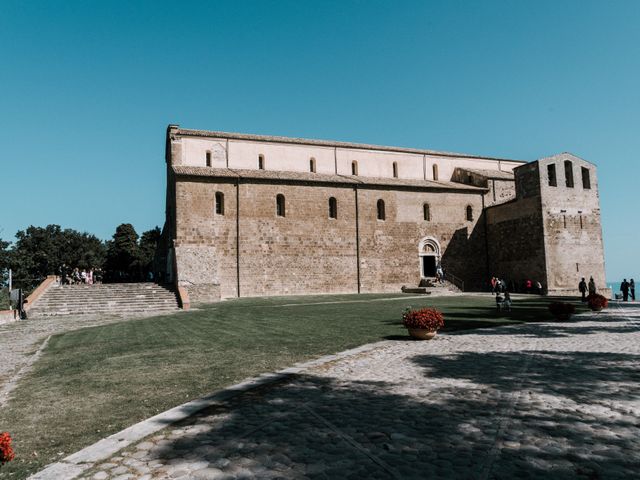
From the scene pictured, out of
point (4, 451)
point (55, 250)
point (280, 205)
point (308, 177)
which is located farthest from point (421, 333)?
point (55, 250)

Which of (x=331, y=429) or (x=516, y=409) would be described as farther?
(x=516, y=409)

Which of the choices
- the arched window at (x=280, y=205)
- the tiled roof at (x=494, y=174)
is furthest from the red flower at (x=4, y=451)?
the tiled roof at (x=494, y=174)

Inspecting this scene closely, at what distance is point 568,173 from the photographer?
34594 mm

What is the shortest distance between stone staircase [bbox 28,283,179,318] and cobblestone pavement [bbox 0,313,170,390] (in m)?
1.52

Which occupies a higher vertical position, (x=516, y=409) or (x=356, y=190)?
(x=356, y=190)

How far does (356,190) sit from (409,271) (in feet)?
26.6

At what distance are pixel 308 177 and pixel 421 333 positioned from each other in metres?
25.1

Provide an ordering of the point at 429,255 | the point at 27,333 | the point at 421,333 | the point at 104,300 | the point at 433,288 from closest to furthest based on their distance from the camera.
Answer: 1. the point at 421,333
2. the point at 27,333
3. the point at 104,300
4. the point at 433,288
5. the point at 429,255

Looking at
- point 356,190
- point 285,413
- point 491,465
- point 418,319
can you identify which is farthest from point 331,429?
point 356,190

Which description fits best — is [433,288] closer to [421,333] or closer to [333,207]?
[333,207]

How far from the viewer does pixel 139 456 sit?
416 centimetres

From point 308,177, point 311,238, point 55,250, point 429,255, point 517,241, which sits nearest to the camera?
point 311,238

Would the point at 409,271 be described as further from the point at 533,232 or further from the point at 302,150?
the point at 302,150

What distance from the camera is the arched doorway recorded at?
37438mm
